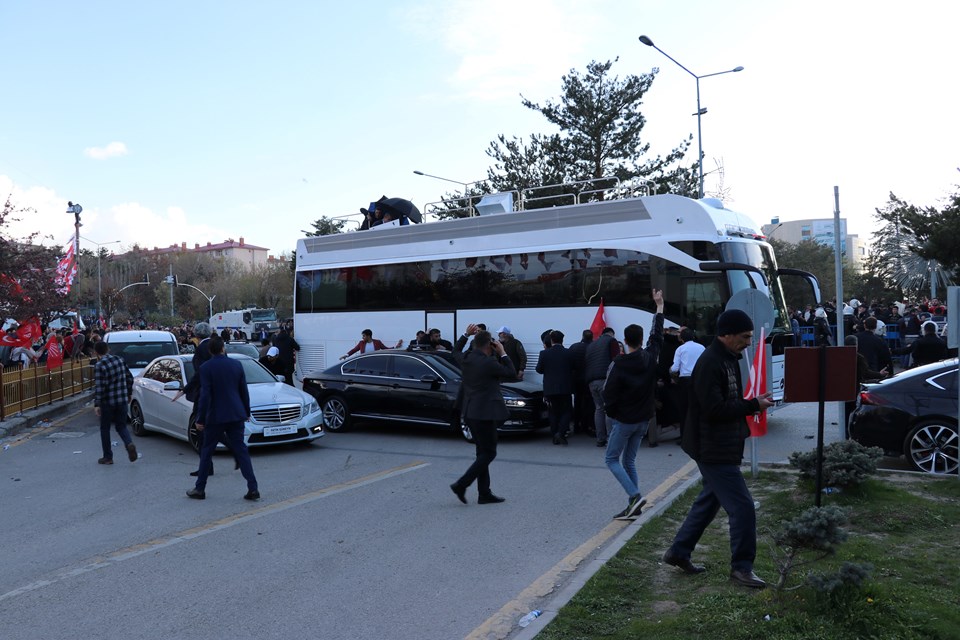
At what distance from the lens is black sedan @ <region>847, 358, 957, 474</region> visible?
9289mm

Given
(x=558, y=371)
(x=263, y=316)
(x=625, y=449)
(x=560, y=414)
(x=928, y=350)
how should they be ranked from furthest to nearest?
1. (x=263, y=316)
2. (x=928, y=350)
3. (x=560, y=414)
4. (x=558, y=371)
5. (x=625, y=449)

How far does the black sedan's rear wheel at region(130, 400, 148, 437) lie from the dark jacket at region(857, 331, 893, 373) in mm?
11733

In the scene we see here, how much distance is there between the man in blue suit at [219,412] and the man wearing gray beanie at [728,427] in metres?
5.44

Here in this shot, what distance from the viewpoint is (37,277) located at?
21156 millimetres

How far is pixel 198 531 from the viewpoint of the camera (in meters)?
7.71

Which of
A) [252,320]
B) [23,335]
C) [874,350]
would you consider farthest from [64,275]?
[252,320]

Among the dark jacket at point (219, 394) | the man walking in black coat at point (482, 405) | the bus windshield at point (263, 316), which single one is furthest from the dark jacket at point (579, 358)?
the bus windshield at point (263, 316)

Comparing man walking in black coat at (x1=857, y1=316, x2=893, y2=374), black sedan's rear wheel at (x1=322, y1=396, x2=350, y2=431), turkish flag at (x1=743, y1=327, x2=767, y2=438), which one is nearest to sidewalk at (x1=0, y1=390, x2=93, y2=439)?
black sedan's rear wheel at (x1=322, y1=396, x2=350, y2=431)

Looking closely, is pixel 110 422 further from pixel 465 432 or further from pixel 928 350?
pixel 928 350

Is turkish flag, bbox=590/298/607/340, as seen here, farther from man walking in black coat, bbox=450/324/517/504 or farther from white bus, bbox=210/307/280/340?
white bus, bbox=210/307/280/340

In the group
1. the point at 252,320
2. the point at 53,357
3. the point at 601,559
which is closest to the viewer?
the point at 601,559

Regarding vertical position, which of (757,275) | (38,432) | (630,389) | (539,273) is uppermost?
(539,273)

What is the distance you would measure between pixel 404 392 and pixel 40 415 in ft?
26.9

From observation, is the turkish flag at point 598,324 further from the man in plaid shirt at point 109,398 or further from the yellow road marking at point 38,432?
the yellow road marking at point 38,432
